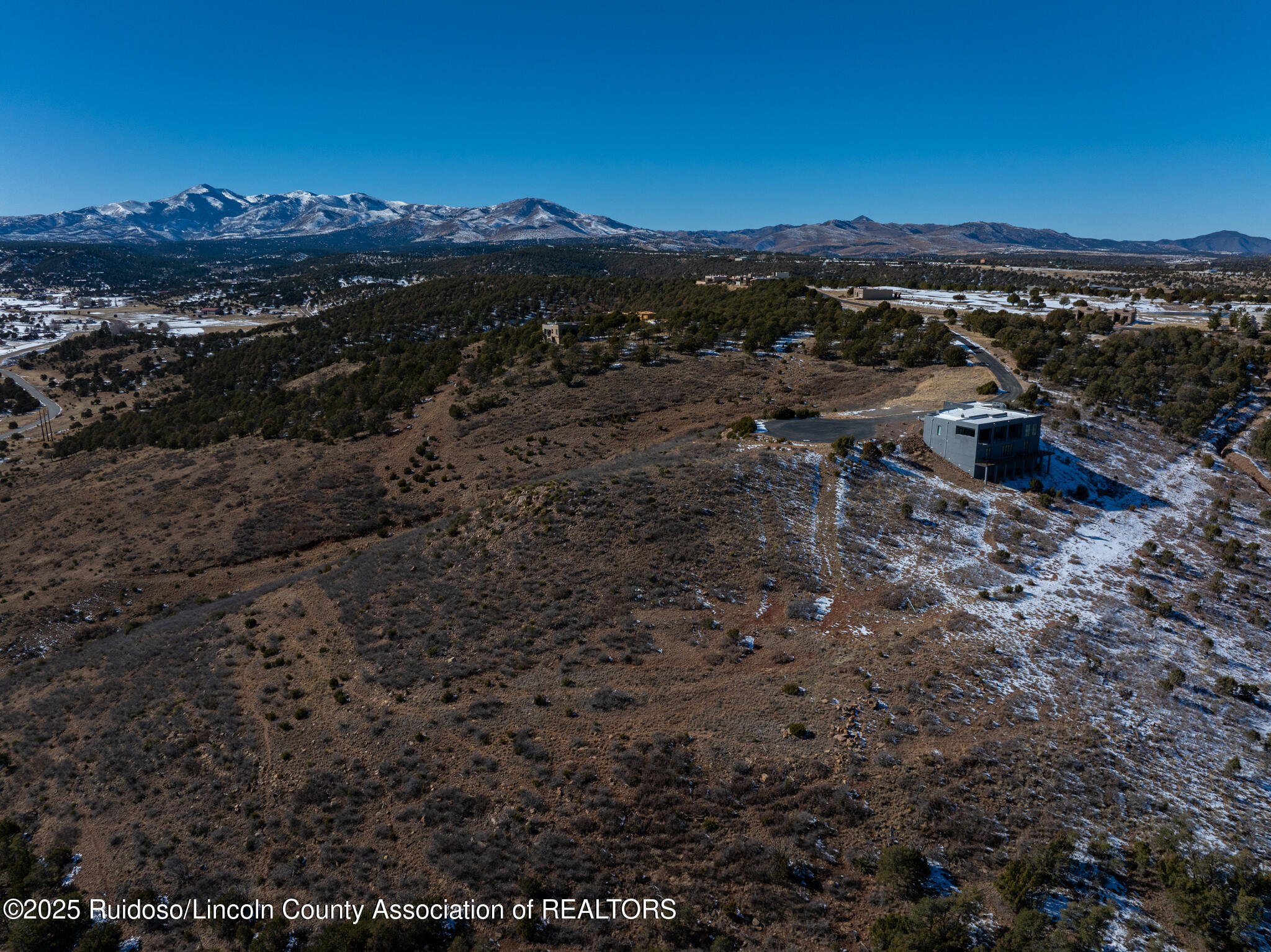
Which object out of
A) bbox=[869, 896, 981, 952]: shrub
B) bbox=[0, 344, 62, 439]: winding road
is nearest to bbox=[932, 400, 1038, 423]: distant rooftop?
bbox=[869, 896, 981, 952]: shrub

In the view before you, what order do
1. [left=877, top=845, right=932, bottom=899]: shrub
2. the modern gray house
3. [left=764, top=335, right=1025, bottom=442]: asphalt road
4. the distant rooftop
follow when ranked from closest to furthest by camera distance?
1. [left=877, top=845, right=932, bottom=899]: shrub
2. the modern gray house
3. the distant rooftop
4. [left=764, top=335, right=1025, bottom=442]: asphalt road

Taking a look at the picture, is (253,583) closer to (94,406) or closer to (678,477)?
(678,477)

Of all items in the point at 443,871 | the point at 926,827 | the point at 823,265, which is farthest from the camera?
the point at 823,265

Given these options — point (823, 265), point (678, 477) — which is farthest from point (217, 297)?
point (678, 477)

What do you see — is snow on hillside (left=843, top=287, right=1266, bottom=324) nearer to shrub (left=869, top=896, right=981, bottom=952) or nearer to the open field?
the open field

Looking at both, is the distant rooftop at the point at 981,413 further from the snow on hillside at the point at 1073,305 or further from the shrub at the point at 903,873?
the snow on hillside at the point at 1073,305

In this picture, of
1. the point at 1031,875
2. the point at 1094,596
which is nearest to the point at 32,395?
the point at 1031,875

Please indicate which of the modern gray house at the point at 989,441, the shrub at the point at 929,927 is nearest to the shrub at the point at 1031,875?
the shrub at the point at 929,927
